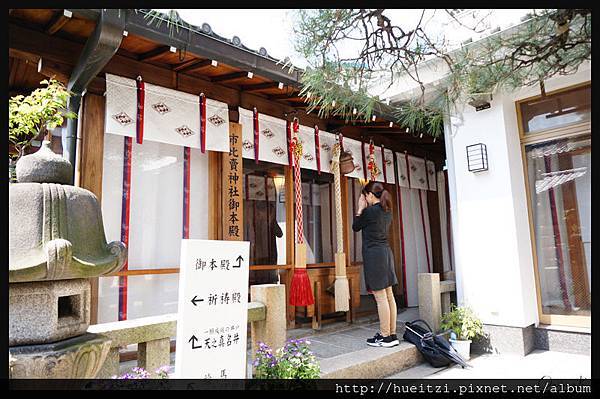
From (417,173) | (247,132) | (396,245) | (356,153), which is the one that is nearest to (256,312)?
(247,132)

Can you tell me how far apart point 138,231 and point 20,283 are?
2.30m

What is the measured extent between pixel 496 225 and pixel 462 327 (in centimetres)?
135

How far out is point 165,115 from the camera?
181 inches

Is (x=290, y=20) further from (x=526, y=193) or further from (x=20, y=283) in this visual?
(x=526, y=193)

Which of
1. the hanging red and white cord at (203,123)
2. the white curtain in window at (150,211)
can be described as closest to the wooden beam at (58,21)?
the white curtain in window at (150,211)

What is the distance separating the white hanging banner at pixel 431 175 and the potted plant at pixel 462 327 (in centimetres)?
365

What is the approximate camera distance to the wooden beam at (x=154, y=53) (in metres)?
4.26

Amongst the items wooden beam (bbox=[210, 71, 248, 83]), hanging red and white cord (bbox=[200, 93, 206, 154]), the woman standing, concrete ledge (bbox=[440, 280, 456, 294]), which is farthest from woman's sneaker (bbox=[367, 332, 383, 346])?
wooden beam (bbox=[210, 71, 248, 83])

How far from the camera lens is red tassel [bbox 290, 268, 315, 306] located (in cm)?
543

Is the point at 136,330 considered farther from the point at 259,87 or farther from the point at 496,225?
the point at 496,225

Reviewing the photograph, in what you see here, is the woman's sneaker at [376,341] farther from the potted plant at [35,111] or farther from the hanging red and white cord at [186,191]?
the potted plant at [35,111]

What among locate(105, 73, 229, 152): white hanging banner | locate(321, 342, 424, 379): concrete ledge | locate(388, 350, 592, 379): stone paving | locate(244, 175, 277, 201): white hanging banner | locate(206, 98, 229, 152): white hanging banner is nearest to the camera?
locate(321, 342, 424, 379): concrete ledge

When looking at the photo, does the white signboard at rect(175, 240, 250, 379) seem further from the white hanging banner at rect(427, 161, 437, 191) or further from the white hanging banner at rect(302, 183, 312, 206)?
the white hanging banner at rect(427, 161, 437, 191)

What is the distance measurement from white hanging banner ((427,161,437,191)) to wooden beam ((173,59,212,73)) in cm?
536
